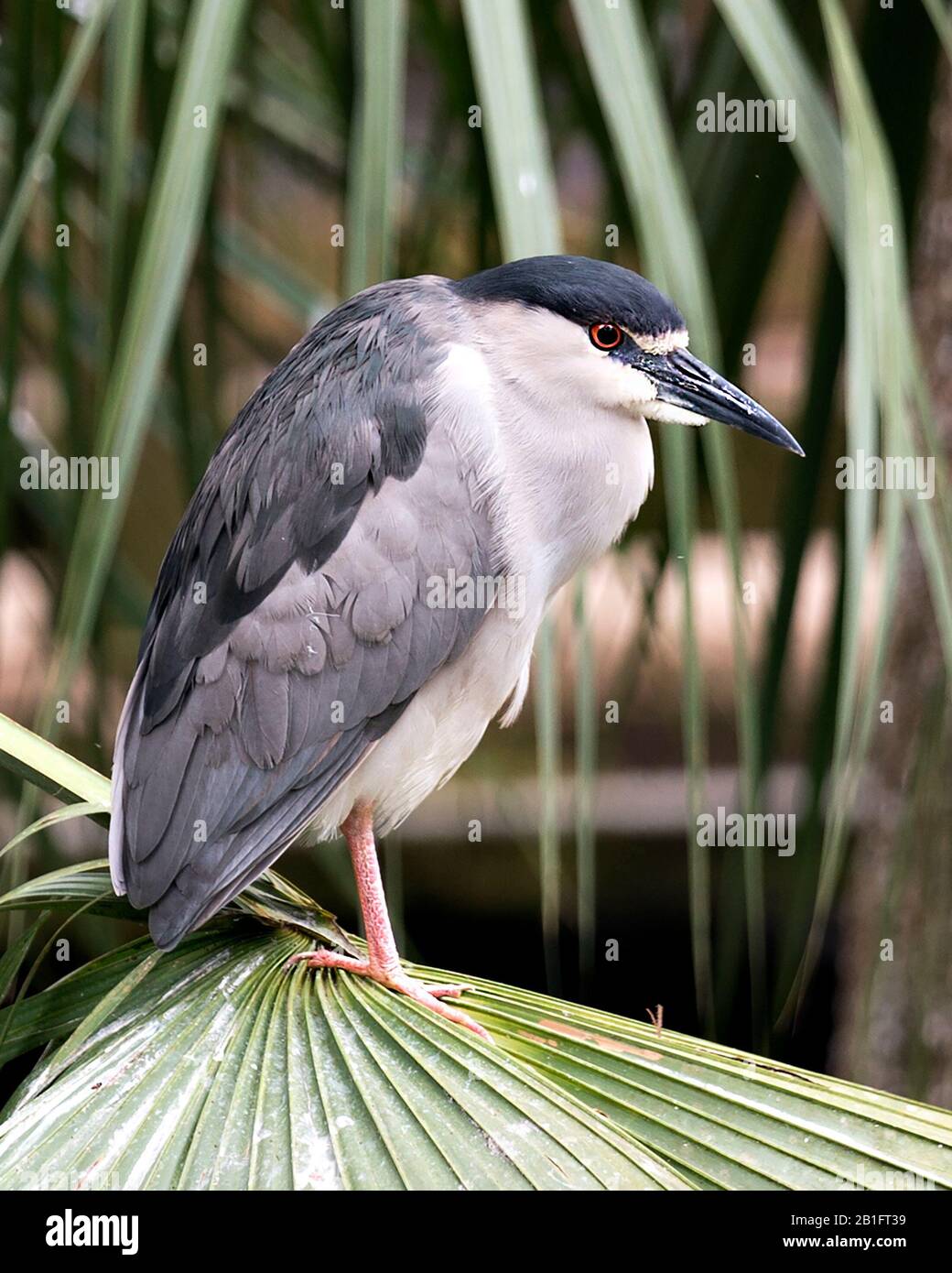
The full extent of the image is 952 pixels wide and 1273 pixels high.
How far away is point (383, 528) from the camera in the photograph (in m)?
1.47

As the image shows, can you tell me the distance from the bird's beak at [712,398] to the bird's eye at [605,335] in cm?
6

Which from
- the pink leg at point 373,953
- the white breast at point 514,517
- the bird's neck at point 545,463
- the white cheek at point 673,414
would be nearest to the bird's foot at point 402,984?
the pink leg at point 373,953

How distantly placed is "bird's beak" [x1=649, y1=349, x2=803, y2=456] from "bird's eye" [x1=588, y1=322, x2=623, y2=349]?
56 mm

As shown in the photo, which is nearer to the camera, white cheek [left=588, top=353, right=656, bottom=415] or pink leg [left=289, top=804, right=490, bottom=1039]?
pink leg [left=289, top=804, right=490, bottom=1039]

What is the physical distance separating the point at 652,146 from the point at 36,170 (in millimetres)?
506

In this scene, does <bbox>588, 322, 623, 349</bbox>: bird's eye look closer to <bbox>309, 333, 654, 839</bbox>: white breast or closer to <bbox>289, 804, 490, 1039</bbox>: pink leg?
<bbox>309, 333, 654, 839</bbox>: white breast

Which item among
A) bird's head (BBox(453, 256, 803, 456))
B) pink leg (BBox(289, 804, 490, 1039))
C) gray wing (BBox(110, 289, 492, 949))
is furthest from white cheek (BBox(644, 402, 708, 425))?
pink leg (BBox(289, 804, 490, 1039))

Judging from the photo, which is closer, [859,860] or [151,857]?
[151,857]

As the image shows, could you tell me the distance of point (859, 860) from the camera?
2471 millimetres

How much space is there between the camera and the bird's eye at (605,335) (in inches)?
58.4

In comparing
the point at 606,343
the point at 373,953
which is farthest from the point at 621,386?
the point at 373,953

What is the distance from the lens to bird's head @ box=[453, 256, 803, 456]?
1.45 metres
